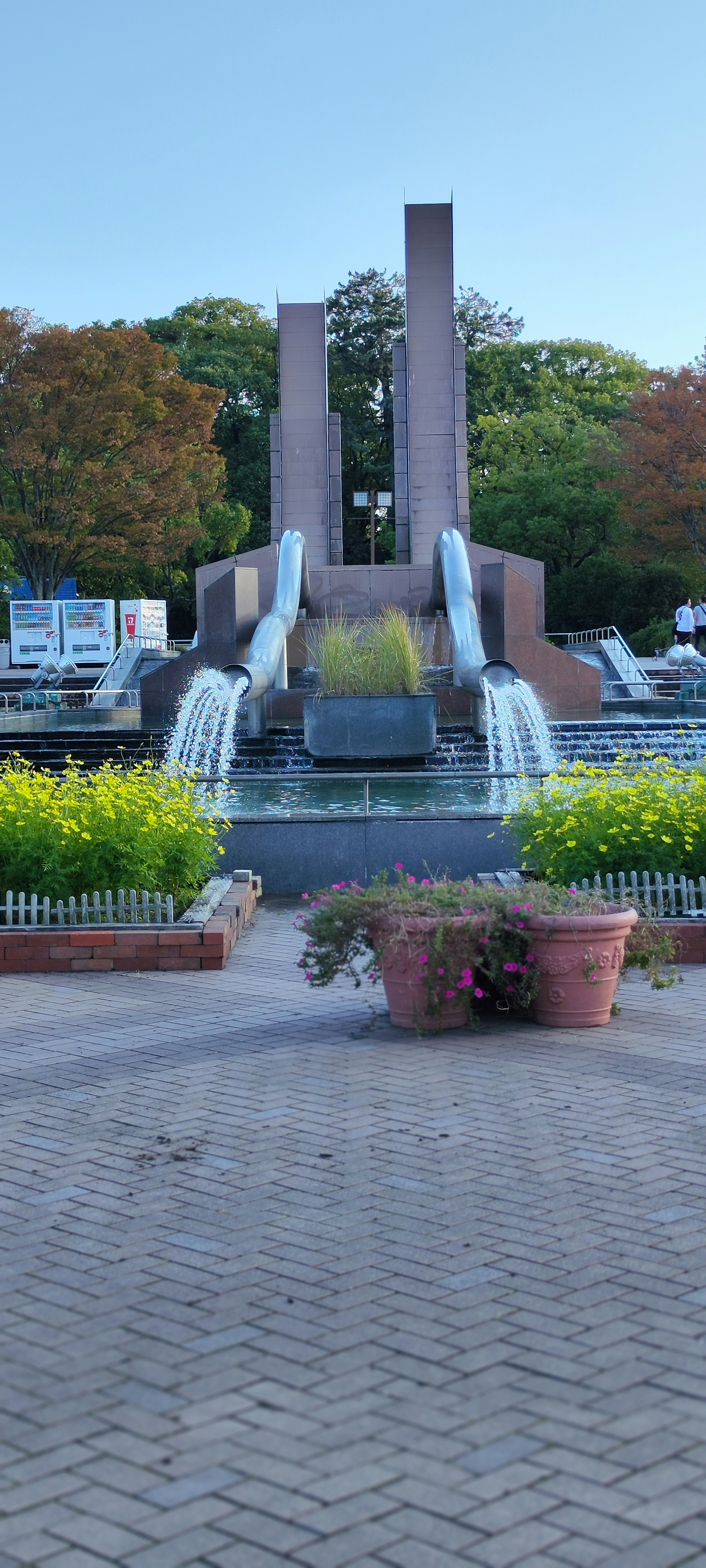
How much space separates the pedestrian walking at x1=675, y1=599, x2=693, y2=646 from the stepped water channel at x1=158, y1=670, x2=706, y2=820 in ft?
25.6

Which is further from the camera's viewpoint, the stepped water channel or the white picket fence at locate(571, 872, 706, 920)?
the stepped water channel

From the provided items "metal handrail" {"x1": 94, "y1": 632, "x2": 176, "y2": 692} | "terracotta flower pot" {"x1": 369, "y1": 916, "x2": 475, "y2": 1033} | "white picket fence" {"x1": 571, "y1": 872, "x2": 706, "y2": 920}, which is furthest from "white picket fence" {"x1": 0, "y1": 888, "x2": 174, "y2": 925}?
"metal handrail" {"x1": 94, "y1": 632, "x2": 176, "y2": 692}

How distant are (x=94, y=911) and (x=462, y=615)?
12631mm

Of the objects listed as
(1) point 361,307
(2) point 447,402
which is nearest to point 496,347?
(1) point 361,307

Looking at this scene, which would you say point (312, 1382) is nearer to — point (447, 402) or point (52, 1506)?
point (52, 1506)

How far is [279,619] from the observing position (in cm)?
2075

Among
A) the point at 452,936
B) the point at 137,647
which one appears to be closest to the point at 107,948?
the point at 452,936

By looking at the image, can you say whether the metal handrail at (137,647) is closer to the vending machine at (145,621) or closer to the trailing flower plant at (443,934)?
the vending machine at (145,621)

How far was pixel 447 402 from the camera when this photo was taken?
1185 inches

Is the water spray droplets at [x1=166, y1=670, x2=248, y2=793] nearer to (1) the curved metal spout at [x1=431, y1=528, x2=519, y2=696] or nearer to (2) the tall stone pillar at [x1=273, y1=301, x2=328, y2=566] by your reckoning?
(1) the curved metal spout at [x1=431, y1=528, x2=519, y2=696]

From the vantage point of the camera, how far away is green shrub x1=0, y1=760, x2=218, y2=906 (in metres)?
8.03

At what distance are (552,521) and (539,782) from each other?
31436 mm

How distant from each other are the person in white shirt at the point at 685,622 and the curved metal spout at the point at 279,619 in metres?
7.47

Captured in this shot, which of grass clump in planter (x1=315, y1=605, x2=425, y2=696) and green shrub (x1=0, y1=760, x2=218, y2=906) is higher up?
grass clump in planter (x1=315, y1=605, x2=425, y2=696)
